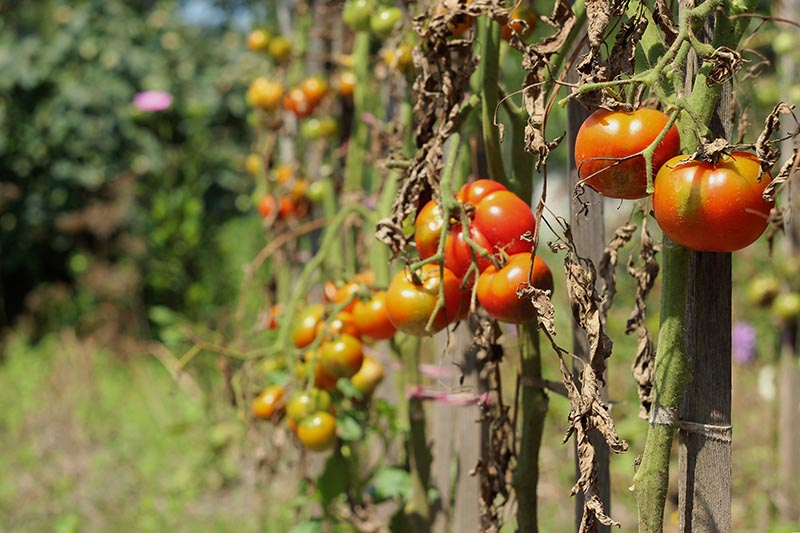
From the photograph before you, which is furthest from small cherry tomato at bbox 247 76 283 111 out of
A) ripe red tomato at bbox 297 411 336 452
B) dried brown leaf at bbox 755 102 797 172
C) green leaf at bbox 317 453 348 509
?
dried brown leaf at bbox 755 102 797 172

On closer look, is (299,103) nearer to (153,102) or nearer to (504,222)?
(504,222)

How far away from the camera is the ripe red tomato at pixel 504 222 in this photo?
1.00 metres

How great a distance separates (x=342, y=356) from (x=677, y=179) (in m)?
0.77

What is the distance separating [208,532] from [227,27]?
720 centimetres

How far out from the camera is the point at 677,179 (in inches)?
30.3

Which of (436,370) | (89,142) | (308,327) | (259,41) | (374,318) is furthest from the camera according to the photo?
(89,142)

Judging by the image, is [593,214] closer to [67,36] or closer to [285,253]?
[285,253]

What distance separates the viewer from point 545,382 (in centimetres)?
116

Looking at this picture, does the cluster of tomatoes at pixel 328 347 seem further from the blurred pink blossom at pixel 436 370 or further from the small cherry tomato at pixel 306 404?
the blurred pink blossom at pixel 436 370

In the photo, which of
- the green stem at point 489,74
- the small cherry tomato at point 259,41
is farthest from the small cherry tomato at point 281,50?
the green stem at point 489,74

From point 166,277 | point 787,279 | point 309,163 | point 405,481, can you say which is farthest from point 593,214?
point 166,277

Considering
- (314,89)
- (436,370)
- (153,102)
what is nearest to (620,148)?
(436,370)

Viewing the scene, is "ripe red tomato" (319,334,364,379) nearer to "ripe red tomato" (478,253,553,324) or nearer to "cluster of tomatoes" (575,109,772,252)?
"ripe red tomato" (478,253,553,324)

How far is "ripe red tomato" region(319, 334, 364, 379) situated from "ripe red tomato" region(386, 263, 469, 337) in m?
0.33
